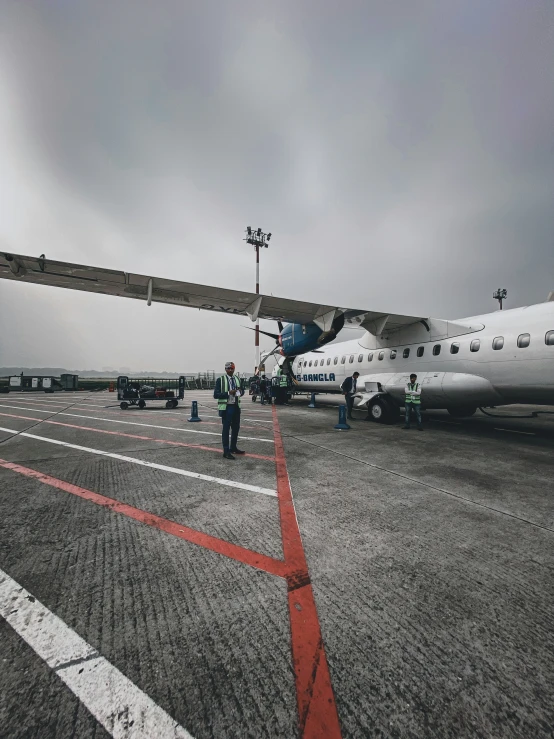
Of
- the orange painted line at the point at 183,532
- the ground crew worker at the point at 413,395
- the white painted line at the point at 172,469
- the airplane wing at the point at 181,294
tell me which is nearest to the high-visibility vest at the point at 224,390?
the white painted line at the point at 172,469

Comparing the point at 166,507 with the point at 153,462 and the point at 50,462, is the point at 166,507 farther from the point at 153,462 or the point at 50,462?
the point at 50,462

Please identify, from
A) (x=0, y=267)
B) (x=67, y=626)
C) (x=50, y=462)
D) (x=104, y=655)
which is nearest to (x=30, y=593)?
(x=67, y=626)

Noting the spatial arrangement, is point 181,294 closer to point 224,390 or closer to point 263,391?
point 224,390

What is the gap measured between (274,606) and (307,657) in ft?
1.28

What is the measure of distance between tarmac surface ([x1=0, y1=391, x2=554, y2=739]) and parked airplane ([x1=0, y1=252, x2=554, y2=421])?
164 inches

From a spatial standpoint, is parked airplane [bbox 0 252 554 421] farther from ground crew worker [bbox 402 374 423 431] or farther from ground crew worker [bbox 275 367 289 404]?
ground crew worker [bbox 275 367 289 404]

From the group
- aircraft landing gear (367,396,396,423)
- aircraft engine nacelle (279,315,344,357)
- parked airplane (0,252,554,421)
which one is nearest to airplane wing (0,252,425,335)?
parked airplane (0,252,554,421)

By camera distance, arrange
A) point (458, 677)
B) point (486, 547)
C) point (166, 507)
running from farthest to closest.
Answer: point (166, 507) → point (486, 547) → point (458, 677)

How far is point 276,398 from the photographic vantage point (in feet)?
53.9

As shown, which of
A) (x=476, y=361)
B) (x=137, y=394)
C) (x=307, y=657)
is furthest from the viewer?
(x=137, y=394)

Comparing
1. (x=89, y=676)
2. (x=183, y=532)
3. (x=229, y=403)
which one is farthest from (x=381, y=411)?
(x=89, y=676)

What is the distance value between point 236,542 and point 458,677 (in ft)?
5.37

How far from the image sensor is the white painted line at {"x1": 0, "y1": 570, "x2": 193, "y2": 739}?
116 centimetres

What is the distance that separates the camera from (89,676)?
1.37m
